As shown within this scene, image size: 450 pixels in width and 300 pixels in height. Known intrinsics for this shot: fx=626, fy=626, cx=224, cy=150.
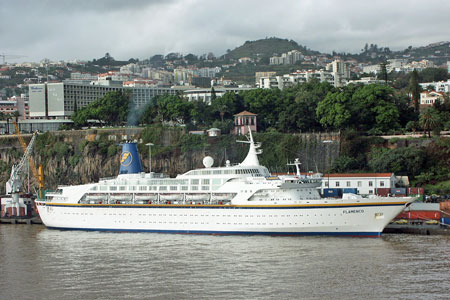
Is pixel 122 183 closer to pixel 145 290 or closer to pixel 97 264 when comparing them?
pixel 97 264

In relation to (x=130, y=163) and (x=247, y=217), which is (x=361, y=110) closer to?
(x=130, y=163)

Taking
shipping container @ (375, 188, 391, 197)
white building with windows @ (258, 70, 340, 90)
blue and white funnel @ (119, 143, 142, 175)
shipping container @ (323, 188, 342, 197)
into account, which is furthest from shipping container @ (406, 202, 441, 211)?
white building with windows @ (258, 70, 340, 90)

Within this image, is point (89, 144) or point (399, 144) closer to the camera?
point (399, 144)

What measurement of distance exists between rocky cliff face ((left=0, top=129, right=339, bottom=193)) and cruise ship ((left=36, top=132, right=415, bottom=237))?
65.5ft

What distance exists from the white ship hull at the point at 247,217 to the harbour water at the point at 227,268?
0.93 metres

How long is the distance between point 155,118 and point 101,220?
3837cm

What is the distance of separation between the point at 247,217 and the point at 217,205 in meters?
2.26

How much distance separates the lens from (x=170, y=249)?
35.4m

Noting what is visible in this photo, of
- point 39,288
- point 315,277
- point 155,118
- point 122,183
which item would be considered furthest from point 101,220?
point 155,118

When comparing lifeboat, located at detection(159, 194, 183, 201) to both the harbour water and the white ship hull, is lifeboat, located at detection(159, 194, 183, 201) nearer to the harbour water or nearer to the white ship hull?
the white ship hull

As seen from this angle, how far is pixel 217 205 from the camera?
40.4 meters

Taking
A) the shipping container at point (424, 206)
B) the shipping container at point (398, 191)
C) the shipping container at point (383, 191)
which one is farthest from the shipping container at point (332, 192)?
the shipping container at point (424, 206)

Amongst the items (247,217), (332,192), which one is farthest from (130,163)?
(332,192)

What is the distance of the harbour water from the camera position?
25859mm
